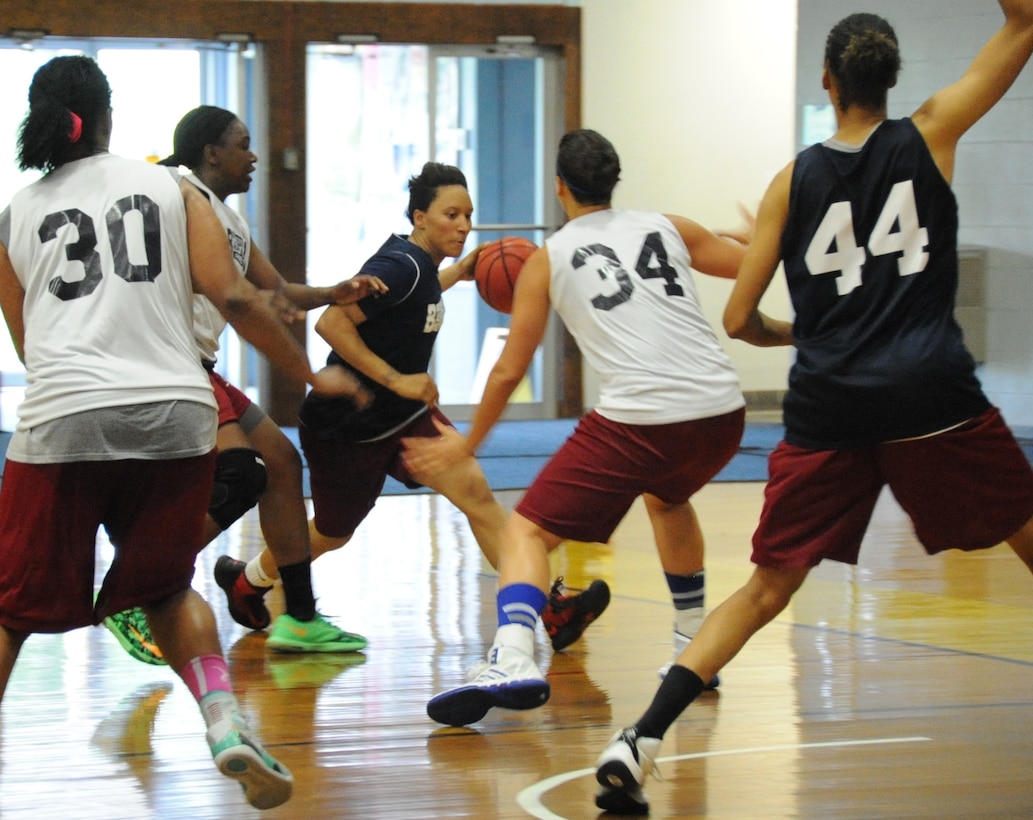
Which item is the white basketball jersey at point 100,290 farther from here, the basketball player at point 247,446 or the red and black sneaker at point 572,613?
the red and black sneaker at point 572,613

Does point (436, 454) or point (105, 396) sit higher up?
point (105, 396)

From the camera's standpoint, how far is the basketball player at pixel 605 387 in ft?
11.5

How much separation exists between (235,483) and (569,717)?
45.4 inches

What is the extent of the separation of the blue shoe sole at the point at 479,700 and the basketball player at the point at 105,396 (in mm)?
685

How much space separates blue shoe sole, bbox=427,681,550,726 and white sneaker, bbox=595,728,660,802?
0.46m

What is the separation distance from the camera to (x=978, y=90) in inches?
113

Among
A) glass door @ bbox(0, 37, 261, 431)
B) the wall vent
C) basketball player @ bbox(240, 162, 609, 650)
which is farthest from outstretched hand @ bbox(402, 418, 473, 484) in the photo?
the wall vent

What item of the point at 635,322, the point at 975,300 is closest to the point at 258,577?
the point at 635,322

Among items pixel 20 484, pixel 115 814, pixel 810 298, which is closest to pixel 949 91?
pixel 810 298

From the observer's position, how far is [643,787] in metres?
3.04

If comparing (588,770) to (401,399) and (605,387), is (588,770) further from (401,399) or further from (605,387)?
(401,399)

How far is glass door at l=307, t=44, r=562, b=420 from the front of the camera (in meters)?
11.7

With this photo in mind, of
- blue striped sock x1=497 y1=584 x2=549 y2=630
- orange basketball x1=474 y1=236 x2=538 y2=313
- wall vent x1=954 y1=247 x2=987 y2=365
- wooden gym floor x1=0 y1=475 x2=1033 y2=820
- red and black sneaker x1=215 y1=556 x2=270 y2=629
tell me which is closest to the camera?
wooden gym floor x1=0 y1=475 x2=1033 y2=820

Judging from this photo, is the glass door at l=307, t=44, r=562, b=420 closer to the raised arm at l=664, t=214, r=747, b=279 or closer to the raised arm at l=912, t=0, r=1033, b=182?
the raised arm at l=664, t=214, r=747, b=279
